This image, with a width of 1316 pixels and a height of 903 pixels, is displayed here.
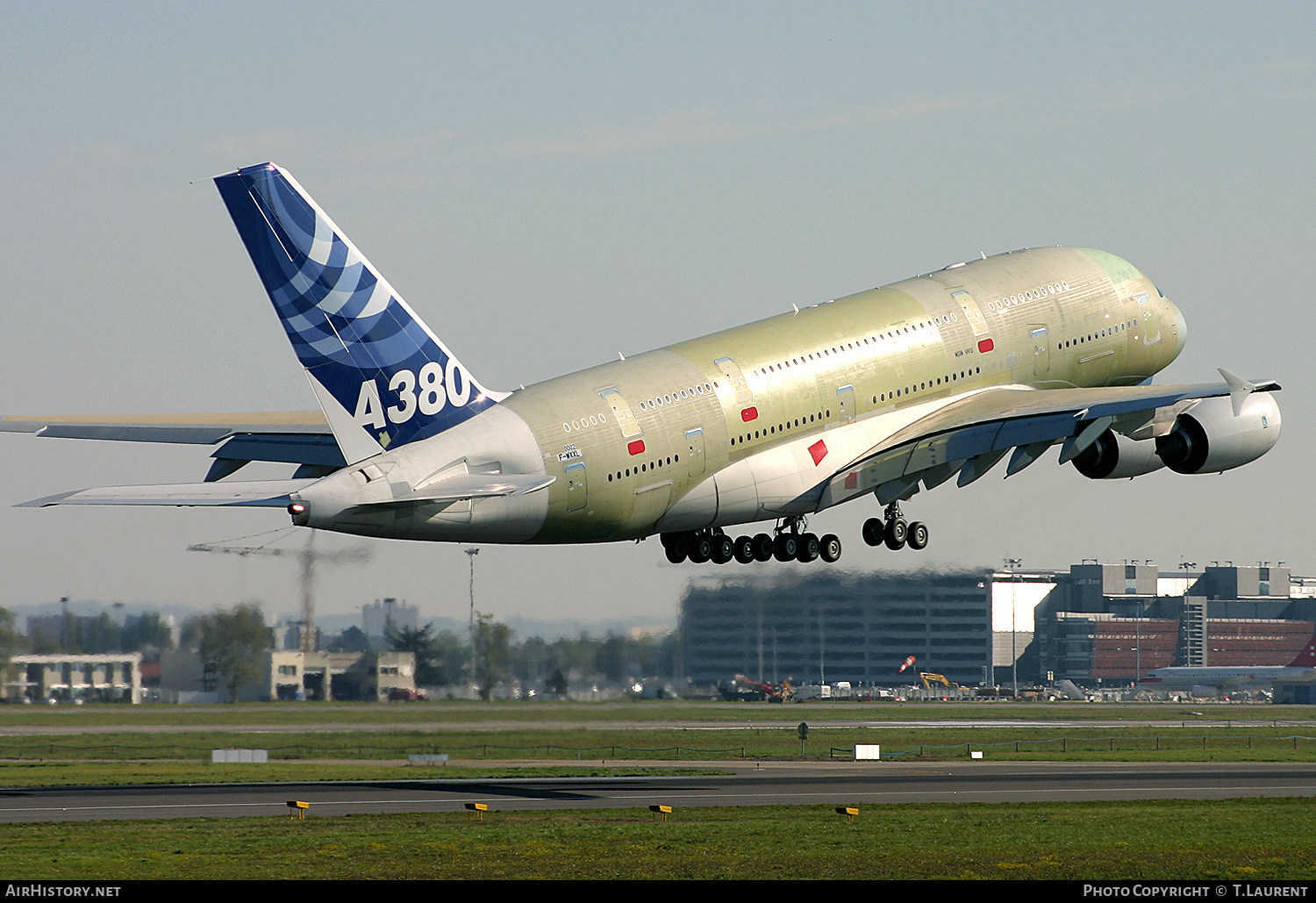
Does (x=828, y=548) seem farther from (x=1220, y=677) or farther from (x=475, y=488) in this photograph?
(x=1220, y=677)

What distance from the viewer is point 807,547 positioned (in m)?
49.4

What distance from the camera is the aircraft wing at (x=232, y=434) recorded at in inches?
1845

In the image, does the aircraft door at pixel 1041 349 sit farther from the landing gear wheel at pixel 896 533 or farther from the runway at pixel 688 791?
the runway at pixel 688 791

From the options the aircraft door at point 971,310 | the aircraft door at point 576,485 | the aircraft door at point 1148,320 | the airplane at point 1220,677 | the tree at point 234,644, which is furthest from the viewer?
the airplane at point 1220,677

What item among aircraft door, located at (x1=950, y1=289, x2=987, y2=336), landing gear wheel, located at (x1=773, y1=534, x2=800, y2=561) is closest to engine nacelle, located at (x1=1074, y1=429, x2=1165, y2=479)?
aircraft door, located at (x1=950, y1=289, x2=987, y2=336)

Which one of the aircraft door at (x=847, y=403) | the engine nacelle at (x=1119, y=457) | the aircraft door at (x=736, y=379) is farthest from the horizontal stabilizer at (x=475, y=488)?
the engine nacelle at (x=1119, y=457)

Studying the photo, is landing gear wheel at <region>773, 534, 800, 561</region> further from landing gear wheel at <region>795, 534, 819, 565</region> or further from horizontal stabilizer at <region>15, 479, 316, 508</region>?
horizontal stabilizer at <region>15, 479, 316, 508</region>

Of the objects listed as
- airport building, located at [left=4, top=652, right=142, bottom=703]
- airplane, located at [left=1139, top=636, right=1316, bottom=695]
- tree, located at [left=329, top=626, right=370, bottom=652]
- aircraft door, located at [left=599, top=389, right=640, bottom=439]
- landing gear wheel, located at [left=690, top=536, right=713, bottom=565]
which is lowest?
airplane, located at [left=1139, top=636, right=1316, bottom=695]

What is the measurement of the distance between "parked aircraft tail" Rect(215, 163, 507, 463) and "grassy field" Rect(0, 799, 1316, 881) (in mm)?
9720

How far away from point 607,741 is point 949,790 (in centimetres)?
2303

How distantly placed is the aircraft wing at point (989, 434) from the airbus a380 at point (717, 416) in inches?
2.7

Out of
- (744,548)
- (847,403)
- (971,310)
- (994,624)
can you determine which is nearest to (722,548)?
(744,548)

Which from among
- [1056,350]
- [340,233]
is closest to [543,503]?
[340,233]

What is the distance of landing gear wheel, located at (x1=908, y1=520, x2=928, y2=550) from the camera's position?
4916 centimetres
